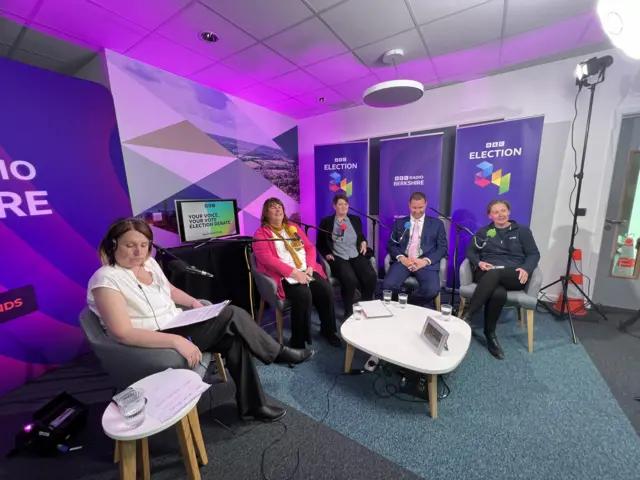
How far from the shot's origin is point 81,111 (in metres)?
2.15

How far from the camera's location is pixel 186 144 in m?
2.91

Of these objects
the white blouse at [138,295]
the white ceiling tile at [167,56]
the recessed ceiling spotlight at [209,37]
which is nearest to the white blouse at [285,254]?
the white blouse at [138,295]

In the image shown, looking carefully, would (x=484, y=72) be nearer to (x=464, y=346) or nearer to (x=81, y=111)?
(x=464, y=346)

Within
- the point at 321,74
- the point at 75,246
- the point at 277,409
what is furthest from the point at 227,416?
the point at 321,74

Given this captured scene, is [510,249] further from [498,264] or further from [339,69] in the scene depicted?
[339,69]

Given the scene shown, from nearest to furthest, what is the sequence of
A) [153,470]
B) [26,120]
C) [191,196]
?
[153,470], [26,120], [191,196]

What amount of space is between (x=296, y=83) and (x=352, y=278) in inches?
90.1

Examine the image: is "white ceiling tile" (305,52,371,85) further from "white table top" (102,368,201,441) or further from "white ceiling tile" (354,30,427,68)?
"white table top" (102,368,201,441)

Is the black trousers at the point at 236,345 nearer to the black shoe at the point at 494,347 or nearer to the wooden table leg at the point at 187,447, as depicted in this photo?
the wooden table leg at the point at 187,447

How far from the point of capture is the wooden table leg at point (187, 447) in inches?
43.0

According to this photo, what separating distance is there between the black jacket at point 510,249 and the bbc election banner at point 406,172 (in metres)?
0.96

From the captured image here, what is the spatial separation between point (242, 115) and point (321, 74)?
1249mm

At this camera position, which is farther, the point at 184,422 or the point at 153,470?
the point at 153,470

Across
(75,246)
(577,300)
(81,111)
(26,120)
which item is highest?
(81,111)
